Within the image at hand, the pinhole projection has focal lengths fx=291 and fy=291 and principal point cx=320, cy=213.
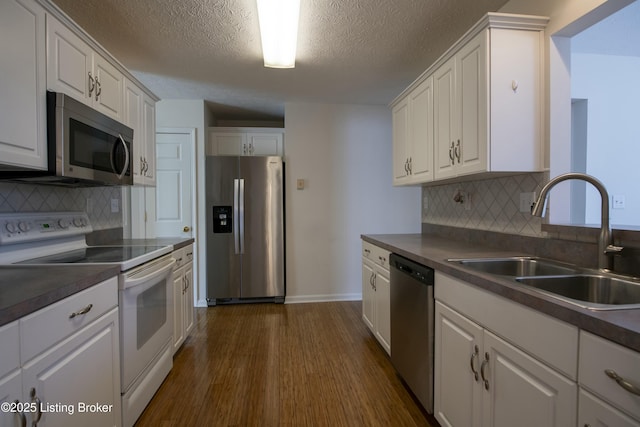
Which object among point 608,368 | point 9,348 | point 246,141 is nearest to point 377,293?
point 608,368

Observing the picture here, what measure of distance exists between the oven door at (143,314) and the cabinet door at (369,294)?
157 centimetres

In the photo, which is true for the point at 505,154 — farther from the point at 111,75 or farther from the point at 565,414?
the point at 111,75

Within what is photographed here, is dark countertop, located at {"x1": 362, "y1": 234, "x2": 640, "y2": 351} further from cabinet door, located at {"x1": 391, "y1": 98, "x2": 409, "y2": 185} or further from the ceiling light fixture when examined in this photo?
the ceiling light fixture

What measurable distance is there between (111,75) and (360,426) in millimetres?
2664

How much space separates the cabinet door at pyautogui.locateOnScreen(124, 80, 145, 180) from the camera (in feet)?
7.11

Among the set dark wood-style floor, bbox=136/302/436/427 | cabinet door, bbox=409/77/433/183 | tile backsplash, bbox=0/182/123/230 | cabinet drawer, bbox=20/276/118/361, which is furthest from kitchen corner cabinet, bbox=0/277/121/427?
cabinet door, bbox=409/77/433/183

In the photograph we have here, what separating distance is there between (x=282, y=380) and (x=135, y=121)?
7.32 feet

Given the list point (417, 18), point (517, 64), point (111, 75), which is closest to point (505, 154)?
point (517, 64)

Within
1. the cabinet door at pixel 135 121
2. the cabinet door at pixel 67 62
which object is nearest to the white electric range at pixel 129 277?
the cabinet door at pixel 135 121

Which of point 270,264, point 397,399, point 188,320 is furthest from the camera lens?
point 270,264

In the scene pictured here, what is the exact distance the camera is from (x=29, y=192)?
168cm

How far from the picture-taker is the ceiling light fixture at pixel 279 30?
1752 mm

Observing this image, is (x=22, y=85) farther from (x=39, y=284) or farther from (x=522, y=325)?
(x=522, y=325)

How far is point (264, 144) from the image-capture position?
3.84 metres
